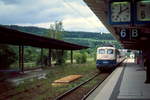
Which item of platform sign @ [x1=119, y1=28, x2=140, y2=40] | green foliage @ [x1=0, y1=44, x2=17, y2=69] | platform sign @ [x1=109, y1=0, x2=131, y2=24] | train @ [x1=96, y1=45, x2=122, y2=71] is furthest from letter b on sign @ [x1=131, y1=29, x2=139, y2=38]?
train @ [x1=96, y1=45, x2=122, y2=71]

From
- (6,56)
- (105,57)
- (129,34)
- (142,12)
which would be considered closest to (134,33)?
(129,34)

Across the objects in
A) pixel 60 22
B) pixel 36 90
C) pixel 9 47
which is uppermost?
pixel 60 22

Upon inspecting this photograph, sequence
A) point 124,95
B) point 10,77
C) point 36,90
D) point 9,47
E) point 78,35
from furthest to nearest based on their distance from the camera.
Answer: point 78,35 → point 9,47 → point 10,77 → point 36,90 → point 124,95

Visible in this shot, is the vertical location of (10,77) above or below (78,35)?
below

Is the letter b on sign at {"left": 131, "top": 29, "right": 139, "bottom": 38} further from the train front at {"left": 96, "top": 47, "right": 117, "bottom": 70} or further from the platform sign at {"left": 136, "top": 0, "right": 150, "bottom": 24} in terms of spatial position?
the train front at {"left": 96, "top": 47, "right": 117, "bottom": 70}

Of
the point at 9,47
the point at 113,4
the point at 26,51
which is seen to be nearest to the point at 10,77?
the point at 9,47

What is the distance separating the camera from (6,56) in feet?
108

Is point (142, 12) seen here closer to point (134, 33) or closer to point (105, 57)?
point (134, 33)

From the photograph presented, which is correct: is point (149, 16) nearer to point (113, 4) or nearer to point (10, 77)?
point (113, 4)

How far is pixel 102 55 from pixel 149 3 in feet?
75.9

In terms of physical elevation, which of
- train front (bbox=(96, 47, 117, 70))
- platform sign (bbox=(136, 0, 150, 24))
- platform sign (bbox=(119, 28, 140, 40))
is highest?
platform sign (bbox=(136, 0, 150, 24))

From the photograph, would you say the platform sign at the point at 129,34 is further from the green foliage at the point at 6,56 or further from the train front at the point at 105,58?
the train front at the point at 105,58

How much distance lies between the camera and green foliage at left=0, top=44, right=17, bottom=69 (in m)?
31.6

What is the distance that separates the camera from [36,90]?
59.3 ft
